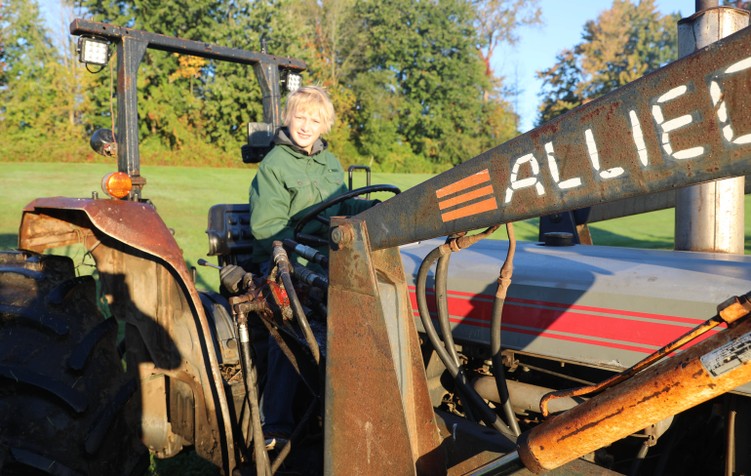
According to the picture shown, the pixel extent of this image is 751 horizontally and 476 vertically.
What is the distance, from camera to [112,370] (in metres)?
2.38

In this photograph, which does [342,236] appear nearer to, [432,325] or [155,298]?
[432,325]

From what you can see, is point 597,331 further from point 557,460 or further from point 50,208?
point 50,208

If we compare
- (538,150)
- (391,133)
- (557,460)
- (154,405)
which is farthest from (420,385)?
(391,133)

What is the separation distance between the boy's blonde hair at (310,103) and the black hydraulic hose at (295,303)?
0.86m

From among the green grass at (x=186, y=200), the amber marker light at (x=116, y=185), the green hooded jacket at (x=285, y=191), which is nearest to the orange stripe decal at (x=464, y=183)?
the green hooded jacket at (x=285, y=191)

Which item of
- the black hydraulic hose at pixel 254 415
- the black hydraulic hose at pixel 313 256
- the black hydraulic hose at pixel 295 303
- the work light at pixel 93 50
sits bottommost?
the black hydraulic hose at pixel 254 415

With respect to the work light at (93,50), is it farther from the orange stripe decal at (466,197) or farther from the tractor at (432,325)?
the orange stripe decal at (466,197)

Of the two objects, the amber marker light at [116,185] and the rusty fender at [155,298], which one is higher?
the amber marker light at [116,185]

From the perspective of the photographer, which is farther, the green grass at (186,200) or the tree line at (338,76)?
the tree line at (338,76)

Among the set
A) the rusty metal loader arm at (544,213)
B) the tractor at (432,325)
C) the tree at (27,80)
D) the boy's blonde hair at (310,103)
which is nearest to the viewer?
the rusty metal loader arm at (544,213)

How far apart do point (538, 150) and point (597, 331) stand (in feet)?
2.49

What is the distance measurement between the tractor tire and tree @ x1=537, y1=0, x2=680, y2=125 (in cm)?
2894

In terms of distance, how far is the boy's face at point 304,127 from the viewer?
2.62 metres

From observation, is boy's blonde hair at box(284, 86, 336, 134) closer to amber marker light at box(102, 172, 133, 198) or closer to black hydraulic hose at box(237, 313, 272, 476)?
amber marker light at box(102, 172, 133, 198)
